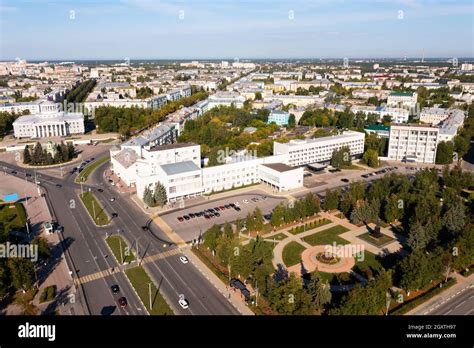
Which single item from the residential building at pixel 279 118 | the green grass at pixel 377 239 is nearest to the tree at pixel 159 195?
the green grass at pixel 377 239

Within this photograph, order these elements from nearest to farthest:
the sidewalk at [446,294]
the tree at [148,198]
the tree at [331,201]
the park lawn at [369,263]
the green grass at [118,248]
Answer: the sidewalk at [446,294]
the park lawn at [369,263]
the green grass at [118,248]
the tree at [331,201]
the tree at [148,198]

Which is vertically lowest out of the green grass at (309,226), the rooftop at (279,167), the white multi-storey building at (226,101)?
the green grass at (309,226)

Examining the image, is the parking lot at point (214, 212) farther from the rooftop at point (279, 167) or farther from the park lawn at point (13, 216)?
the park lawn at point (13, 216)

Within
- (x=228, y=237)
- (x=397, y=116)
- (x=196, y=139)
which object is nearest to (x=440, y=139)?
(x=397, y=116)

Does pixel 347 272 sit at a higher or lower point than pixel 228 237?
lower

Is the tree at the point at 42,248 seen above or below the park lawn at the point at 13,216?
above
